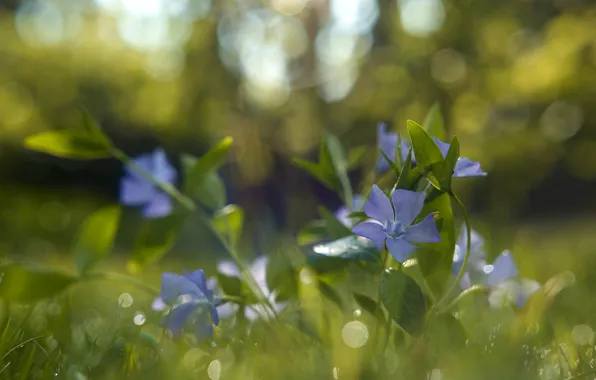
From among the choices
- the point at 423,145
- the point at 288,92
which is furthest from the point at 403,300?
the point at 288,92

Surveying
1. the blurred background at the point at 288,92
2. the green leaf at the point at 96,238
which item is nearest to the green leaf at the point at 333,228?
the green leaf at the point at 96,238

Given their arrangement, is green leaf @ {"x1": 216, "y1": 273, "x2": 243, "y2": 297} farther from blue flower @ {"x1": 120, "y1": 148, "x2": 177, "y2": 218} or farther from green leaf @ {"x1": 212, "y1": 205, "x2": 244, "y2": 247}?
blue flower @ {"x1": 120, "y1": 148, "x2": 177, "y2": 218}

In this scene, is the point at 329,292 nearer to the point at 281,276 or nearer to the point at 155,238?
the point at 281,276

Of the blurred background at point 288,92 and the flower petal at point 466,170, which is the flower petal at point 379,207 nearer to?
the flower petal at point 466,170

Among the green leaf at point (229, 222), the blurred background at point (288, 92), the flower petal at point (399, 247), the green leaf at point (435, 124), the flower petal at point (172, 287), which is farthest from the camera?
the blurred background at point (288, 92)

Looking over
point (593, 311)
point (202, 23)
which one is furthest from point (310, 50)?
point (593, 311)

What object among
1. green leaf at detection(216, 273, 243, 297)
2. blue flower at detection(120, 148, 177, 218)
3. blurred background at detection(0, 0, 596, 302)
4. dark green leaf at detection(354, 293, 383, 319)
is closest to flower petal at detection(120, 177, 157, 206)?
blue flower at detection(120, 148, 177, 218)

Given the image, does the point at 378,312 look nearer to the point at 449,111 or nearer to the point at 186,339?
the point at 186,339

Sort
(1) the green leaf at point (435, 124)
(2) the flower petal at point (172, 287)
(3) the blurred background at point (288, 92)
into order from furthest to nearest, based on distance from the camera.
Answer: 1. (3) the blurred background at point (288, 92)
2. (1) the green leaf at point (435, 124)
3. (2) the flower petal at point (172, 287)
